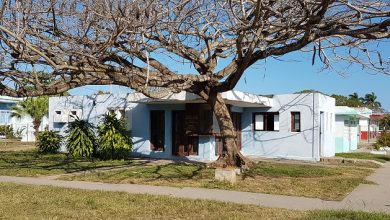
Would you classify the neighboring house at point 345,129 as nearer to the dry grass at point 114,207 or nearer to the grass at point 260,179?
the grass at point 260,179

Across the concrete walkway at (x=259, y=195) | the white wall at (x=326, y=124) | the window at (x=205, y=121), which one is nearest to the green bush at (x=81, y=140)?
the window at (x=205, y=121)

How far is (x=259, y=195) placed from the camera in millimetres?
11359

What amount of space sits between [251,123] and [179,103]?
4.34 m

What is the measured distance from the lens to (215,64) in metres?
16.1

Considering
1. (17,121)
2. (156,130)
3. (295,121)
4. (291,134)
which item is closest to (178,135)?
(156,130)

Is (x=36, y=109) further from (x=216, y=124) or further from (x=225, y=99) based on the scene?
(x=225, y=99)

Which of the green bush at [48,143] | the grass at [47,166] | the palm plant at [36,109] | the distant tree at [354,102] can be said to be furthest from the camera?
the distant tree at [354,102]

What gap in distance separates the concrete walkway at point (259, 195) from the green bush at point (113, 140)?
22.8 ft

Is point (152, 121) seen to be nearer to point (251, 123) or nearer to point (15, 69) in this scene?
point (251, 123)

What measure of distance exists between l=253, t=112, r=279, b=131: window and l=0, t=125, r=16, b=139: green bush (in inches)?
1027

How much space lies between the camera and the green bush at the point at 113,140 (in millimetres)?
21234

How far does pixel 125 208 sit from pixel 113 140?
1213 cm

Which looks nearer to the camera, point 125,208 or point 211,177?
point 125,208

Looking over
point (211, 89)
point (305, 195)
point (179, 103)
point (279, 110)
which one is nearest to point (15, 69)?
point (211, 89)
